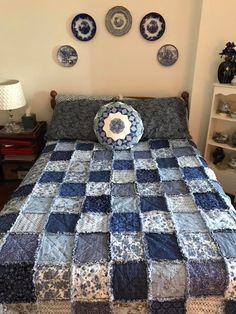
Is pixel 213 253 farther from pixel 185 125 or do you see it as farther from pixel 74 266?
pixel 185 125

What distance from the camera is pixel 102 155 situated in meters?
2.05

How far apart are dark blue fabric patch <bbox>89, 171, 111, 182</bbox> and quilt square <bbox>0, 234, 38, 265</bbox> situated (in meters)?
0.57

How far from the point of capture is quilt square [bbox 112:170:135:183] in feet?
5.62

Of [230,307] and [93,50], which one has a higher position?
[93,50]

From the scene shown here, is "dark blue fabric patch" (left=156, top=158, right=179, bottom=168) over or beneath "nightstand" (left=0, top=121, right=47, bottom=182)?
over

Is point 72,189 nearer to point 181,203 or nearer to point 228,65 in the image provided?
point 181,203

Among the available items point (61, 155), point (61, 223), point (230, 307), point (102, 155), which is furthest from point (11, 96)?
point (230, 307)

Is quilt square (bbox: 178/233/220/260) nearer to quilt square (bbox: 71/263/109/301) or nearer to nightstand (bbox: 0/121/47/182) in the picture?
quilt square (bbox: 71/263/109/301)

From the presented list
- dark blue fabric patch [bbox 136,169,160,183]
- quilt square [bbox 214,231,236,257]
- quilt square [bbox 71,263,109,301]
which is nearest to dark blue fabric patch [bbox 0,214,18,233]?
quilt square [bbox 71,263,109,301]

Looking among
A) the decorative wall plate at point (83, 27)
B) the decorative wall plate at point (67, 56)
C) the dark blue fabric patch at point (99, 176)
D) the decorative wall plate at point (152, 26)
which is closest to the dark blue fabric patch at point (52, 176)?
the dark blue fabric patch at point (99, 176)

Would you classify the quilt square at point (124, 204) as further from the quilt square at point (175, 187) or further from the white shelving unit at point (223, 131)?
the white shelving unit at point (223, 131)

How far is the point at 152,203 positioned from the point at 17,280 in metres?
0.73

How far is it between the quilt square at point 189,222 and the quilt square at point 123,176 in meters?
0.42

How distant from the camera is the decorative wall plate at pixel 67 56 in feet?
8.11
